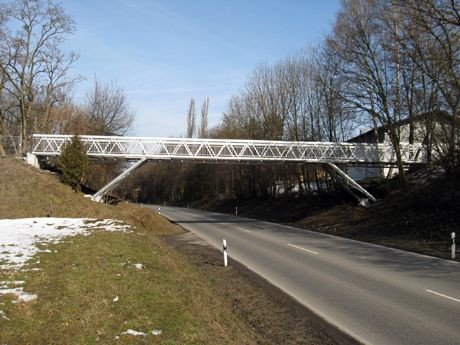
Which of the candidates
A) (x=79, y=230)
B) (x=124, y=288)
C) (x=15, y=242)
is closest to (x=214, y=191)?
(x=79, y=230)

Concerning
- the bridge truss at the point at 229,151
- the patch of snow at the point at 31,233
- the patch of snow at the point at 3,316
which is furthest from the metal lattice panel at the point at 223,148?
the patch of snow at the point at 3,316

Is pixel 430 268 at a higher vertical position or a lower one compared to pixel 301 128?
lower

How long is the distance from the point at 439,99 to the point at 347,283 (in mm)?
18496

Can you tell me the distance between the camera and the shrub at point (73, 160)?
30.3 metres

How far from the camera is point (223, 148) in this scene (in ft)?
109

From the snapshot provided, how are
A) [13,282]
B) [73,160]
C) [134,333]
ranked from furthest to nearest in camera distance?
[73,160] < [13,282] < [134,333]

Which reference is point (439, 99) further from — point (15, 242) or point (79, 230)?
point (15, 242)

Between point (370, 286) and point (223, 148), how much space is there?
23758 mm

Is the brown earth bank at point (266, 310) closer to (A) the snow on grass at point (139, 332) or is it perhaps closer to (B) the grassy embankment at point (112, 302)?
(B) the grassy embankment at point (112, 302)

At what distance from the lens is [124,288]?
27.4 ft

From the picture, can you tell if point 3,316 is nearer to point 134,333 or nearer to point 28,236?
point 134,333

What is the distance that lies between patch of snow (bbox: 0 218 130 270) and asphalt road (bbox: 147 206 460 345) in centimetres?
614

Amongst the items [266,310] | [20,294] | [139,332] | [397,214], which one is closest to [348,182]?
[397,214]

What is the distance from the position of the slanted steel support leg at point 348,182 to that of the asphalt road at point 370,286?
14.9 metres
